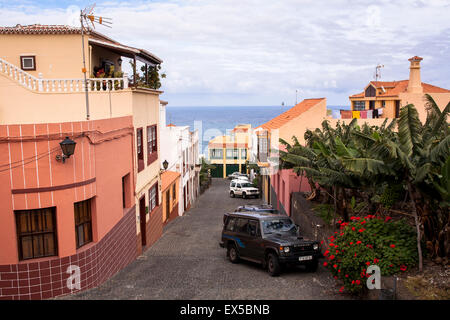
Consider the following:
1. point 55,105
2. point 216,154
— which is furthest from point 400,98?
point 216,154

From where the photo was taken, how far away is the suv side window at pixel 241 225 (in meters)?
14.7

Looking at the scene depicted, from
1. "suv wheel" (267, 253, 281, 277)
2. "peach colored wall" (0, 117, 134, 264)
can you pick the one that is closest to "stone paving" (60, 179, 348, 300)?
"suv wheel" (267, 253, 281, 277)

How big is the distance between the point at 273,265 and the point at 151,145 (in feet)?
29.0

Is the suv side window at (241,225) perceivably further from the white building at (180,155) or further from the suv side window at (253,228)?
the white building at (180,155)

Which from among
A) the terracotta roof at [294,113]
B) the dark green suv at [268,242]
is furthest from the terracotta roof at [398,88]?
the dark green suv at [268,242]

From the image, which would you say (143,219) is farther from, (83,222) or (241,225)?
(83,222)

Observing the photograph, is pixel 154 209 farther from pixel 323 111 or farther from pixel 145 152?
pixel 323 111

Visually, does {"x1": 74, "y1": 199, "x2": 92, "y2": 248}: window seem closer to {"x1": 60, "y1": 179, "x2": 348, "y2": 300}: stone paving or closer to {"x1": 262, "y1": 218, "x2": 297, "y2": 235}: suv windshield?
{"x1": 60, "y1": 179, "x2": 348, "y2": 300}: stone paving

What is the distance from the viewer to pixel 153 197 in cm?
1984

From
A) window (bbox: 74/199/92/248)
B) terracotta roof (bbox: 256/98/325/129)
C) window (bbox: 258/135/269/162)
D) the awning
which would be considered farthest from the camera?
window (bbox: 258/135/269/162)

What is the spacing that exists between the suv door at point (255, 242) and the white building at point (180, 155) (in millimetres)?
15774

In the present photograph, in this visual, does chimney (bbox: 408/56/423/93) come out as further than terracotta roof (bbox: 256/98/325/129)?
Yes

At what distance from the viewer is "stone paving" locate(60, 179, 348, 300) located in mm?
11117

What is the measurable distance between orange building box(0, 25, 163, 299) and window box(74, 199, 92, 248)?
0.03m
